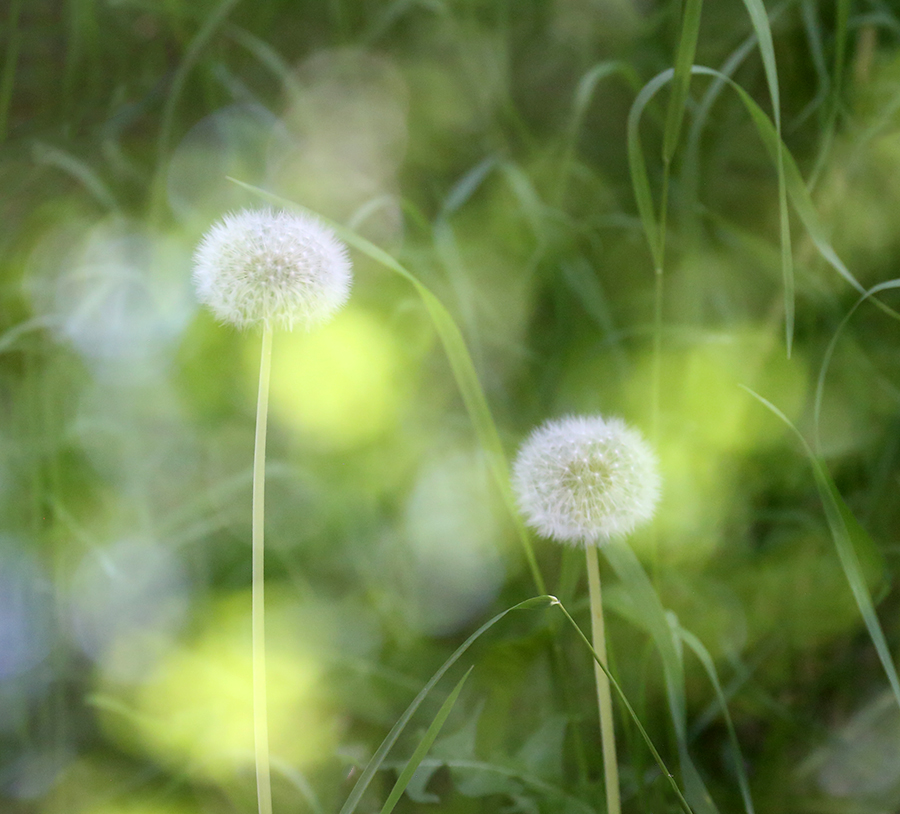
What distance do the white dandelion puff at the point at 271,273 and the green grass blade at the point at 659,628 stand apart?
219 mm

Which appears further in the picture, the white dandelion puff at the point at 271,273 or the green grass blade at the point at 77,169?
the green grass blade at the point at 77,169

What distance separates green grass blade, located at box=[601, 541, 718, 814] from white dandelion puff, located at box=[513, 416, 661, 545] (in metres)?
0.02

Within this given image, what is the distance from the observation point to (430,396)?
60 cm

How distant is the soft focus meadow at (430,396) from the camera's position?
0.54 meters

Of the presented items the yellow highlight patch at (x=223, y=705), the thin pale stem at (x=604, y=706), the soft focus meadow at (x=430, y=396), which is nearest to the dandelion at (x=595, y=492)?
the thin pale stem at (x=604, y=706)

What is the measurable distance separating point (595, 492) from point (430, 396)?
232mm

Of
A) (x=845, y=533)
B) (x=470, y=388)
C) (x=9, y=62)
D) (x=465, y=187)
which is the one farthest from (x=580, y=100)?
(x=9, y=62)

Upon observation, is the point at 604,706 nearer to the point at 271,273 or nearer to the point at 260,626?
the point at 260,626

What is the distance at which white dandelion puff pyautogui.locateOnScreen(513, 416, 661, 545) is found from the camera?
15.7 inches

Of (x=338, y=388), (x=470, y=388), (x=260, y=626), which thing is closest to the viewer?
(x=260, y=626)

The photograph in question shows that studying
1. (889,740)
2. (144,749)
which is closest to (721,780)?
(889,740)

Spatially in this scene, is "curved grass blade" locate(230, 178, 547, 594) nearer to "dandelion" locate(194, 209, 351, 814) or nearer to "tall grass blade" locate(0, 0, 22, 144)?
"dandelion" locate(194, 209, 351, 814)

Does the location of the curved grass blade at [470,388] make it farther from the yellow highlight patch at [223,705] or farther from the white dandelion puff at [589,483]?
the yellow highlight patch at [223,705]

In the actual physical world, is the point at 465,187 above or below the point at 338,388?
above
